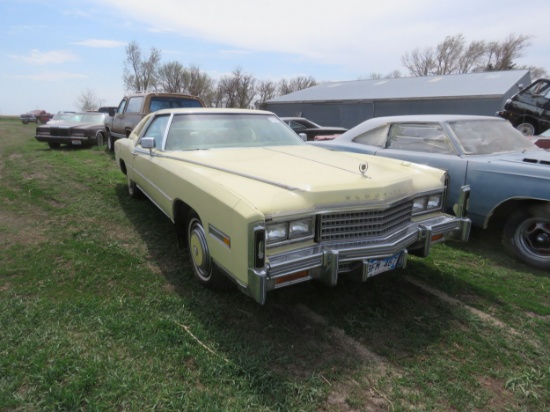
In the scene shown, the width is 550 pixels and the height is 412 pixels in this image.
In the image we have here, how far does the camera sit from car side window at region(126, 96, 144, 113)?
9497 mm

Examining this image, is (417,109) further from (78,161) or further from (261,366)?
(261,366)

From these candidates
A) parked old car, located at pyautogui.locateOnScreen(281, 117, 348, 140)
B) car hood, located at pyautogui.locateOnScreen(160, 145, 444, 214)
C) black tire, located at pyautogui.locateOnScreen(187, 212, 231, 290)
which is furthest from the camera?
parked old car, located at pyautogui.locateOnScreen(281, 117, 348, 140)

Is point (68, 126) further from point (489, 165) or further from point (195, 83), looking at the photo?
point (195, 83)

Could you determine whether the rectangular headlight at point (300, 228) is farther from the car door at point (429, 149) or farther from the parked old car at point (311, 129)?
the parked old car at point (311, 129)

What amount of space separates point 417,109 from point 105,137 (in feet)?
55.9

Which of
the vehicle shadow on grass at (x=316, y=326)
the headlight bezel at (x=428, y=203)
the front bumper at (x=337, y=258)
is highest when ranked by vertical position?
the headlight bezel at (x=428, y=203)

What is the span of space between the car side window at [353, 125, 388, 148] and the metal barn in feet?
52.6

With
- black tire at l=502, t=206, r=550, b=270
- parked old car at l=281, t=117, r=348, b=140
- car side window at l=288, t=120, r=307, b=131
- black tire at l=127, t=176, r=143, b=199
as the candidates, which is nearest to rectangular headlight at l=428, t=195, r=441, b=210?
black tire at l=502, t=206, r=550, b=270

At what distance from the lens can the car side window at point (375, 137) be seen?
5537 millimetres

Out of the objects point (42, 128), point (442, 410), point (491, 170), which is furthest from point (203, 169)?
point (42, 128)

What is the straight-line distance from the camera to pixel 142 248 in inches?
161

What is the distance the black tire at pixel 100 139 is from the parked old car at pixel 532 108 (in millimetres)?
14036

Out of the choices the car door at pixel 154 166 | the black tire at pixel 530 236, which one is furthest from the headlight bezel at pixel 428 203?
the car door at pixel 154 166

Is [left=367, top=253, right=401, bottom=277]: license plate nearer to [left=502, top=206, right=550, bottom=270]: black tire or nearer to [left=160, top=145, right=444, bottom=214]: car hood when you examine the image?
[left=160, top=145, right=444, bottom=214]: car hood
